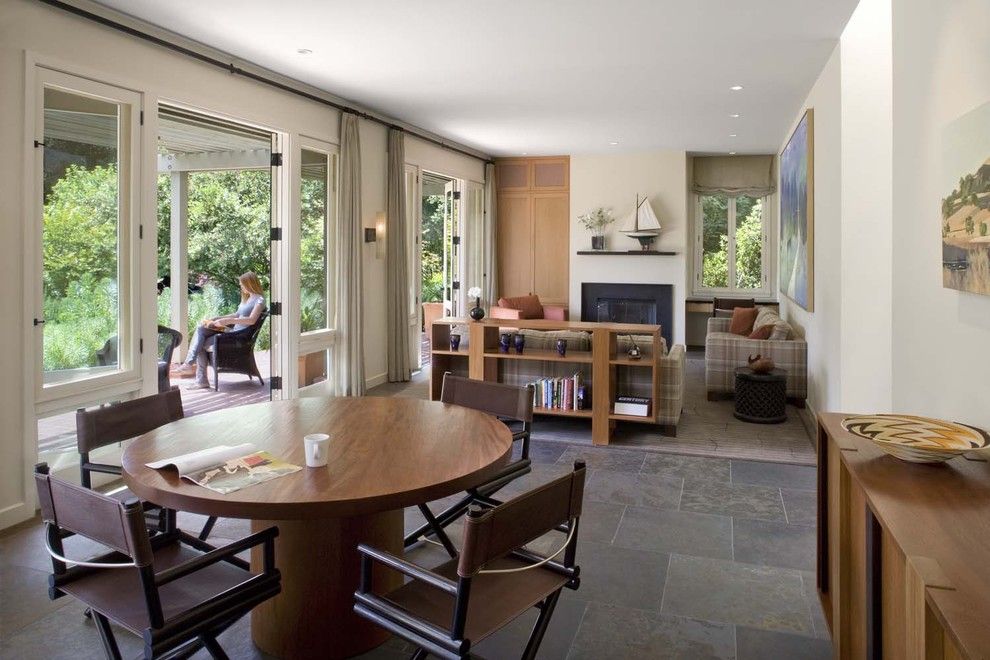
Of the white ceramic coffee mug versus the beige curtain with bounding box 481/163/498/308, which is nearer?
the white ceramic coffee mug

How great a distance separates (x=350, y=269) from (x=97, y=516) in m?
4.92

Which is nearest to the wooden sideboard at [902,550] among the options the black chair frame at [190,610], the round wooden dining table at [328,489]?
the round wooden dining table at [328,489]

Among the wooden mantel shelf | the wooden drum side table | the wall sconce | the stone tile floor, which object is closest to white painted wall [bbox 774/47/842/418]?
the wooden drum side table

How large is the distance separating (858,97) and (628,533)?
3.21m

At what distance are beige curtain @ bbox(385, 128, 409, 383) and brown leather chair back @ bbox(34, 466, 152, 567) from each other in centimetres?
551

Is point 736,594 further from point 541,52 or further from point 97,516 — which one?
point 541,52

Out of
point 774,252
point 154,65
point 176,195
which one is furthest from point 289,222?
point 774,252

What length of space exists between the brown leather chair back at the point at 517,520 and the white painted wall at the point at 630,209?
819 cm

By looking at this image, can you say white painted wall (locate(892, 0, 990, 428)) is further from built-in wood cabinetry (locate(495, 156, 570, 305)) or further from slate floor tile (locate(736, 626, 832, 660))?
built-in wood cabinetry (locate(495, 156, 570, 305))

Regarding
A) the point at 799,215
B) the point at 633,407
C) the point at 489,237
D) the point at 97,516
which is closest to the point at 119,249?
the point at 97,516

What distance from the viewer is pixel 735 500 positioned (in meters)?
3.95

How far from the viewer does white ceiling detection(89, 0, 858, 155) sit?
4.17 meters

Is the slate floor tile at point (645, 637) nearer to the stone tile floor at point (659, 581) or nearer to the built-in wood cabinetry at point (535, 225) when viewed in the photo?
the stone tile floor at point (659, 581)

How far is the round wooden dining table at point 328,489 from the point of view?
6.02 ft
